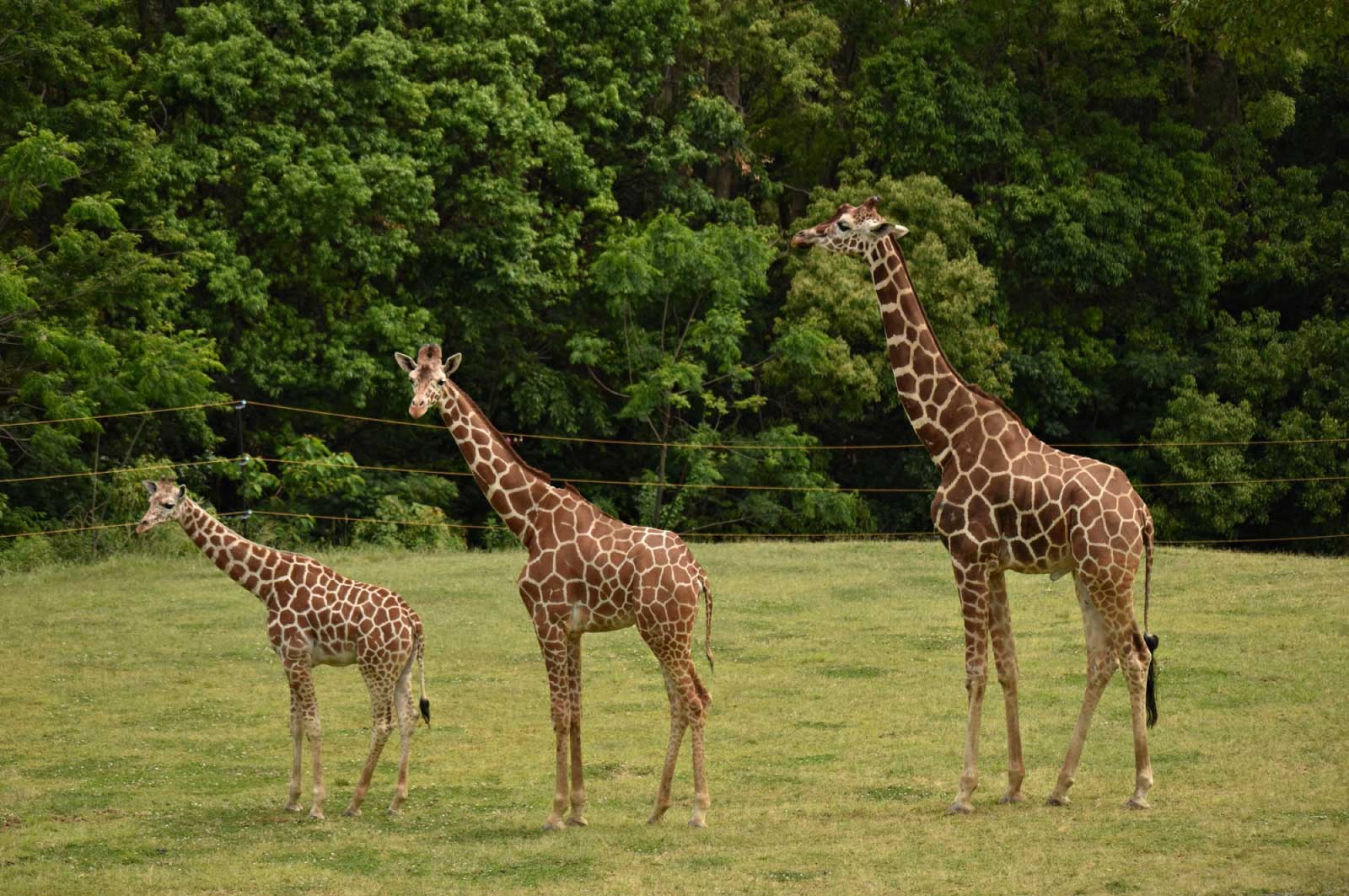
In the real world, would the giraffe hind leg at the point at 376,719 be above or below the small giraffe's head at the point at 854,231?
below

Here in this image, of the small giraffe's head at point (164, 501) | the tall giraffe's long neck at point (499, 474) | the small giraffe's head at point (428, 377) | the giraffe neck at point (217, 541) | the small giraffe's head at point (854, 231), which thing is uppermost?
the small giraffe's head at point (854, 231)

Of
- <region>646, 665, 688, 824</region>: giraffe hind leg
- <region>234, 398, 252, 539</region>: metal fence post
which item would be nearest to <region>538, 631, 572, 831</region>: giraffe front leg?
<region>646, 665, 688, 824</region>: giraffe hind leg

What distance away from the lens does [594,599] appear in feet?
41.4

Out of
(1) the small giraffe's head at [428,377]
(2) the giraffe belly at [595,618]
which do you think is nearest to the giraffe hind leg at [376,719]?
(2) the giraffe belly at [595,618]

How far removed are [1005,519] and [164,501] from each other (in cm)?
664

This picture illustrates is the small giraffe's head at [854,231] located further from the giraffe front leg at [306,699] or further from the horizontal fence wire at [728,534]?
the horizontal fence wire at [728,534]

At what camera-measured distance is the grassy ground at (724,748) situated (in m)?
11.5

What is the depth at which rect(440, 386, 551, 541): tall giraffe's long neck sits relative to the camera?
13.0 m

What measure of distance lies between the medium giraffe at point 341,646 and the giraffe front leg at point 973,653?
13.1 feet

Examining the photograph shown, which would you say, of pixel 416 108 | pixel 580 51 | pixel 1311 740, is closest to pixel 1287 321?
pixel 580 51

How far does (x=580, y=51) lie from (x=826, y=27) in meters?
5.66

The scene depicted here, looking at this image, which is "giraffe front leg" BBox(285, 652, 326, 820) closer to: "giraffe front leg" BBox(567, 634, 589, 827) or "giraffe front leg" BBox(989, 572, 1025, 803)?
"giraffe front leg" BBox(567, 634, 589, 827)

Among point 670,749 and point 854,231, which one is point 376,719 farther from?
point 854,231

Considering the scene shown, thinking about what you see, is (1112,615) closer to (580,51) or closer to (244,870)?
(244,870)
